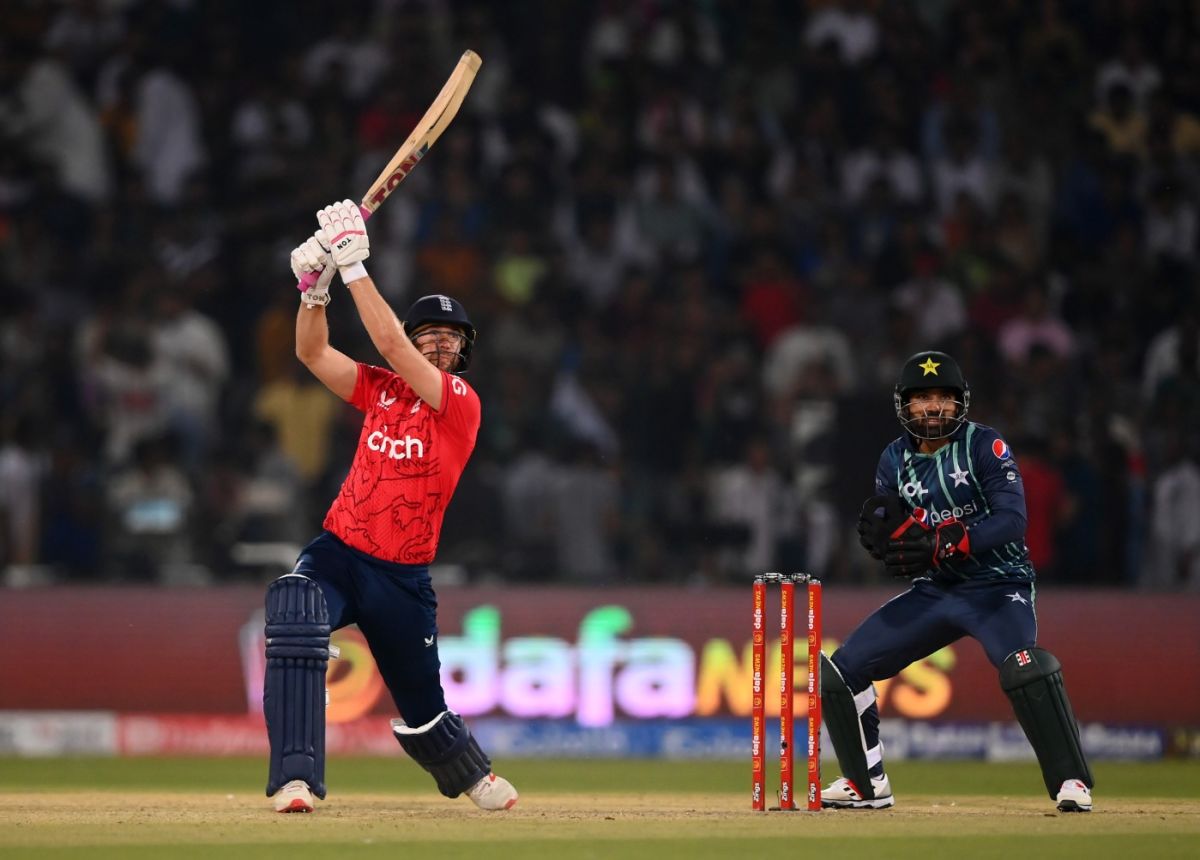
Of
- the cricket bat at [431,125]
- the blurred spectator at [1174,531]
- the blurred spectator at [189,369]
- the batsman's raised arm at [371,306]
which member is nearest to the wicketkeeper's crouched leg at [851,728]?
the batsman's raised arm at [371,306]

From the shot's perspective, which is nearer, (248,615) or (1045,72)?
(248,615)

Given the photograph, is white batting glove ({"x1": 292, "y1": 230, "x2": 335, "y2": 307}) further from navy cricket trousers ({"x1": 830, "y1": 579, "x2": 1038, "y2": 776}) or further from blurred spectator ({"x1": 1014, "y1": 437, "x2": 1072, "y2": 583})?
blurred spectator ({"x1": 1014, "y1": 437, "x2": 1072, "y2": 583})

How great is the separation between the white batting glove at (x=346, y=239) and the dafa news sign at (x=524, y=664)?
5217 millimetres

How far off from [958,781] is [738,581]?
2.49 meters

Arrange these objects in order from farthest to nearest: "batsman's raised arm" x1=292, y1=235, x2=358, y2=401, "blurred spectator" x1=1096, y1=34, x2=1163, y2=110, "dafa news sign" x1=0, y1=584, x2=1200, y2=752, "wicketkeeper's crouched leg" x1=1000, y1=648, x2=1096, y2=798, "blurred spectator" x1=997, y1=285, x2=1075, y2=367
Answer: "blurred spectator" x1=1096, y1=34, x2=1163, y2=110
"blurred spectator" x1=997, y1=285, x2=1075, y2=367
"dafa news sign" x1=0, y1=584, x2=1200, y2=752
"wicketkeeper's crouched leg" x1=1000, y1=648, x2=1096, y2=798
"batsman's raised arm" x1=292, y1=235, x2=358, y2=401

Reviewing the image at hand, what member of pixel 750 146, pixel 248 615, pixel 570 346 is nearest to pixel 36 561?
pixel 248 615

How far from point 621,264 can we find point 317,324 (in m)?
7.70

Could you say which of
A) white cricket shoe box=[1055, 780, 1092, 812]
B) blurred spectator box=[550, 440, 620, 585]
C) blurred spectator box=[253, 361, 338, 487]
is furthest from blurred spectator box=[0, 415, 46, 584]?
white cricket shoe box=[1055, 780, 1092, 812]

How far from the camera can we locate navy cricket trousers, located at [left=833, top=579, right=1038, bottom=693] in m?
8.11

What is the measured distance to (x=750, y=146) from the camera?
52.0ft

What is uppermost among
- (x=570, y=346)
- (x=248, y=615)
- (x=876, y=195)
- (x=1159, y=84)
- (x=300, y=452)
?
(x=1159, y=84)

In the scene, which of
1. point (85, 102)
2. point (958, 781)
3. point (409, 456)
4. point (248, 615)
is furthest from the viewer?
point (85, 102)

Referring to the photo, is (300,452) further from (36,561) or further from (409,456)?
(409,456)

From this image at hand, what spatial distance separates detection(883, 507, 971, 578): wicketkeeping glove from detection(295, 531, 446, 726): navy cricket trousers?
1987 mm
